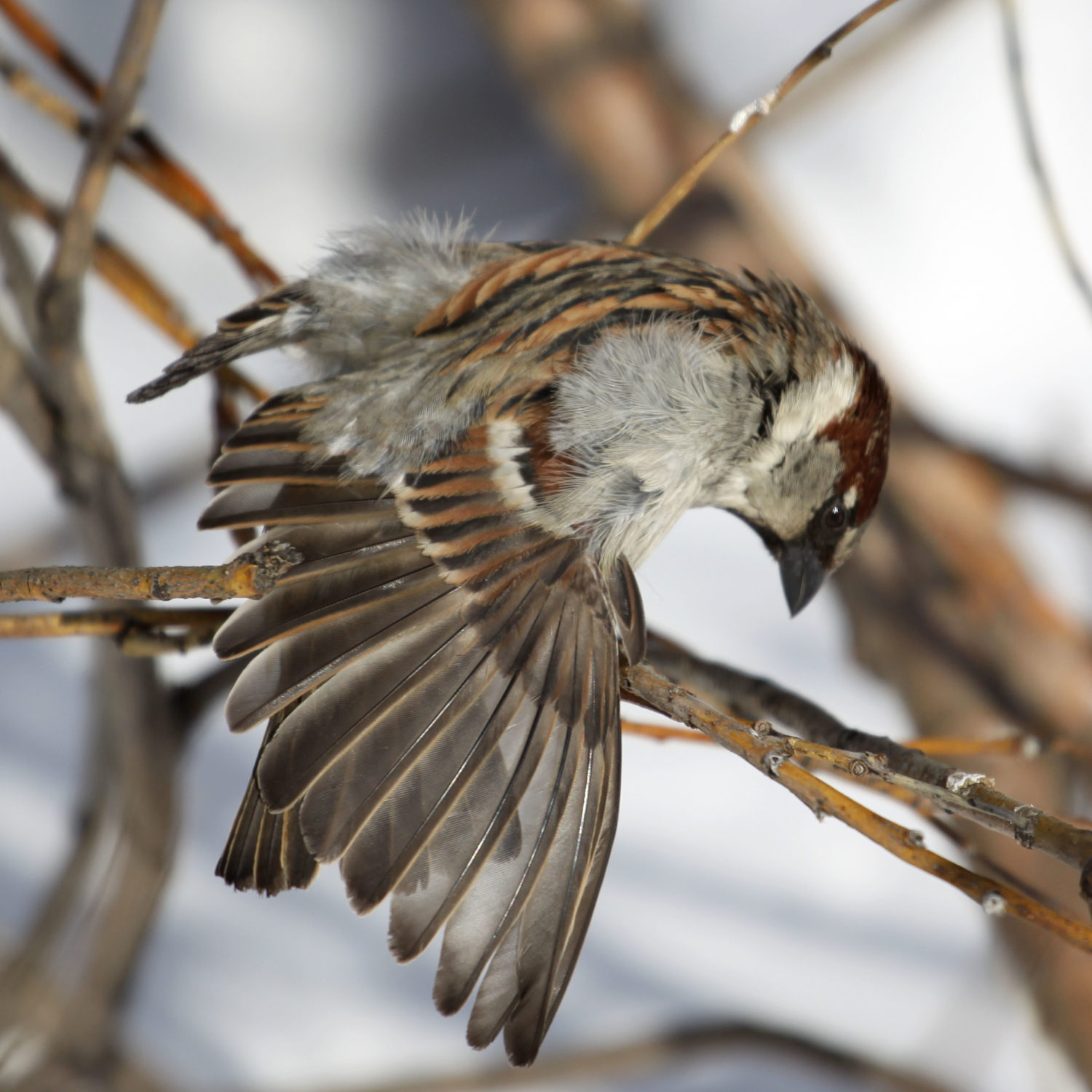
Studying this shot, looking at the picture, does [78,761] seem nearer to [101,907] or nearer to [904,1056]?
[101,907]

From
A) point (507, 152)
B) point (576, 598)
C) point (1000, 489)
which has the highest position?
point (507, 152)

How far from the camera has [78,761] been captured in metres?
1.22

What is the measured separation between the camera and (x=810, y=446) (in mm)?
648

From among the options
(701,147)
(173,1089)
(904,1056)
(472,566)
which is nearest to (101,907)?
(173,1089)

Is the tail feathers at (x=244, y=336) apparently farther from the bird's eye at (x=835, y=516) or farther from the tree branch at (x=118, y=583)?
the bird's eye at (x=835, y=516)

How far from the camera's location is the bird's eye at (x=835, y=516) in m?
0.68

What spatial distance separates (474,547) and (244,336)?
212 millimetres

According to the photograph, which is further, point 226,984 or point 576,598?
point 226,984

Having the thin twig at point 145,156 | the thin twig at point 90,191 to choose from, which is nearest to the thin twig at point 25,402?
the thin twig at point 90,191

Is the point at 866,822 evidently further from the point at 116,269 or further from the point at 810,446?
the point at 116,269

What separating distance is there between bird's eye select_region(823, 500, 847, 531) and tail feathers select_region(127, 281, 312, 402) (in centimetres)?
36

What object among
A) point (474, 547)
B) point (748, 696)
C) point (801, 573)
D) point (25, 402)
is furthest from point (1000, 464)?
point (25, 402)

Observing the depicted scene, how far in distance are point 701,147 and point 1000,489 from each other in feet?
1.70

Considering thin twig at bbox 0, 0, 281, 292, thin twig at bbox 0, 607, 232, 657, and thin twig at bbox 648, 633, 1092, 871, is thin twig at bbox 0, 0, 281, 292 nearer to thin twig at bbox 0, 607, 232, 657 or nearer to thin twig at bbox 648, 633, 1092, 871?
thin twig at bbox 0, 607, 232, 657
